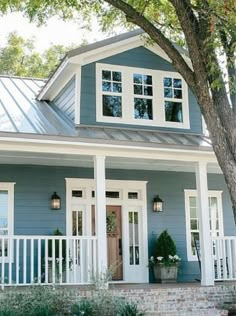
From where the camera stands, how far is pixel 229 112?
833 centimetres

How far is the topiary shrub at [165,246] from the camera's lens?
1212 centimetres

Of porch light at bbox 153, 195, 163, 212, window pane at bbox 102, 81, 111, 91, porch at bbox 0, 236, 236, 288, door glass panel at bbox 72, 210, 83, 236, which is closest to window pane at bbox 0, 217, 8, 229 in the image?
porch at bbox 0, 236, 236, 288

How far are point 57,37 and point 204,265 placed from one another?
21.0 m

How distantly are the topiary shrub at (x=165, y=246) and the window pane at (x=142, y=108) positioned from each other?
284cm

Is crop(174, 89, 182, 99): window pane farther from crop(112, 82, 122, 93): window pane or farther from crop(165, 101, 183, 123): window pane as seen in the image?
crop(112, 82, 122, 93): window pane

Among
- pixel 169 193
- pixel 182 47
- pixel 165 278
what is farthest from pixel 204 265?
pixel 182 47

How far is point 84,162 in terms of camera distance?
38.8ft

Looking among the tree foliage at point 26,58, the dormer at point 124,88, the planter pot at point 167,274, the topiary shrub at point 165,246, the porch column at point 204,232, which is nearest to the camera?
the porch column at point 204,232

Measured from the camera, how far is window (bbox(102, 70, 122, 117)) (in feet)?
40.0

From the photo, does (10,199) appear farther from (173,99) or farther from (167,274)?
(173,99)

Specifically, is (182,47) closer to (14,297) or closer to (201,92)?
(201,92)

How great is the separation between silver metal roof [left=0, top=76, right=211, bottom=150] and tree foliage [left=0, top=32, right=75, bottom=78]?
1454cm

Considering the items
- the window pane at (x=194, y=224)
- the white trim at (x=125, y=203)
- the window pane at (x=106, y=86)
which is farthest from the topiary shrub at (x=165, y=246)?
the window pane at (x=106, y=86)

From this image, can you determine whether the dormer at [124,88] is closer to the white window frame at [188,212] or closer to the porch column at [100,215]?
the white window frame at [188,212]
